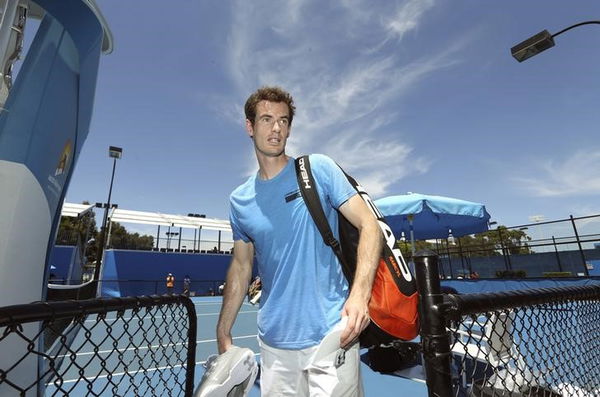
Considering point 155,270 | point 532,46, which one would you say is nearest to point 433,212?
point 532,46

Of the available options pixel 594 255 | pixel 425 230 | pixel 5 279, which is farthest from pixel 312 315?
pixel 594 255

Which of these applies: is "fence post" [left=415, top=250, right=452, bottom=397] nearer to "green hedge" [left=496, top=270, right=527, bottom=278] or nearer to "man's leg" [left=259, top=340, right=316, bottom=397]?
"man's leg" [left=259, top=340, right=316, bottom=397]

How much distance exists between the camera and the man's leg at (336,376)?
1424 millimetres

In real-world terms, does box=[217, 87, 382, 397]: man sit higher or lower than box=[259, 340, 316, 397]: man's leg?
higher

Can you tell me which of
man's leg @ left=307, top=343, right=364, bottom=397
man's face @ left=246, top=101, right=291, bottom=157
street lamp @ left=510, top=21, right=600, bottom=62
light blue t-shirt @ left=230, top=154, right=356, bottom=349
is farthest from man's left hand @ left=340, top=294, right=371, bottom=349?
street lamp @ left=510, top=21, right=600, bottom=62

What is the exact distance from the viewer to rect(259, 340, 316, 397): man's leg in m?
1.62

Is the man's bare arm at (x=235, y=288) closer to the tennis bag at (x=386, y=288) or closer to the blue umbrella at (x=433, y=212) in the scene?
the tennis bag at (x=386, y=288)

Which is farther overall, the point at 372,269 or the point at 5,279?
the point at 5,279

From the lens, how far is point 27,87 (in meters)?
2.07

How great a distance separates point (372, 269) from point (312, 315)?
0.44 metres

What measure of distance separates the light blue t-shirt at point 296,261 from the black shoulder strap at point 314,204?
4cm

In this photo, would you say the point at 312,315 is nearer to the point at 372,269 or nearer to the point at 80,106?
the point at 372,269

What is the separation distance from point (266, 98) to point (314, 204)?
81 cm

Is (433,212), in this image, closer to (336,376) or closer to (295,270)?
(295,270)
